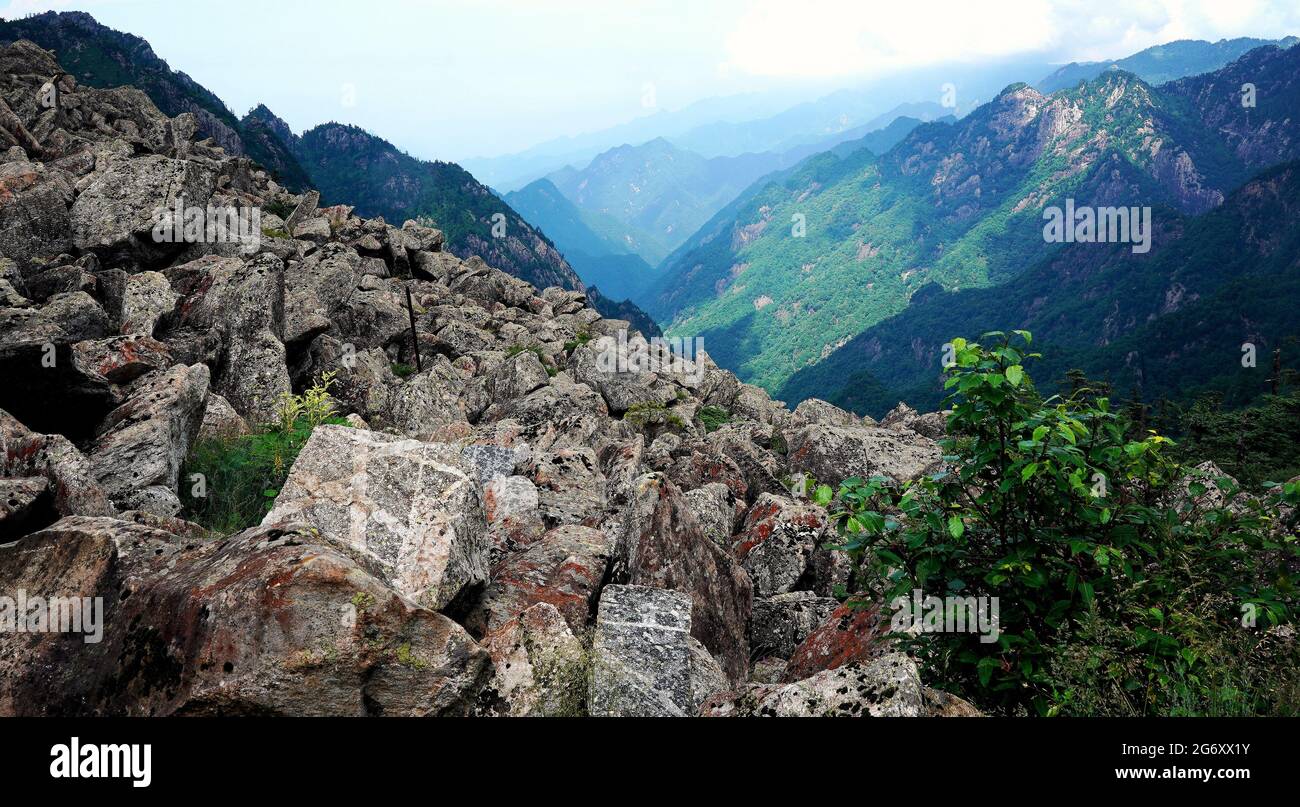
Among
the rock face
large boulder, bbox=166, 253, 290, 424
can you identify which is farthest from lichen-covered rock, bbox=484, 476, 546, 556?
large boulder, bbox=166, 253, 290, 424

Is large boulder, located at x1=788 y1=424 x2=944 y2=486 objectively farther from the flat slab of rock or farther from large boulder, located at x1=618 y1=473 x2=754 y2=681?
the flat slab of rock

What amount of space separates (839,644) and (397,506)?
538 centimetres

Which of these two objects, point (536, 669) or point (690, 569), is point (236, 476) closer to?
point (690, 569)

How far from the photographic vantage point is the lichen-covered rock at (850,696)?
4.99 m

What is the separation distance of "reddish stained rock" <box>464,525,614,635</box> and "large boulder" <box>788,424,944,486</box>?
40.3ft

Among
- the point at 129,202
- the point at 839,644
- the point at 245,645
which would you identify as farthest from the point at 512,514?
the point at 129,202

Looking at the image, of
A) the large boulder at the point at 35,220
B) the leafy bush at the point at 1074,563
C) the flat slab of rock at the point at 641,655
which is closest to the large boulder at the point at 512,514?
the flat slab of rock at the point at 641,655

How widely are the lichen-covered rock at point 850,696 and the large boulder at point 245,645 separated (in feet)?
7.63

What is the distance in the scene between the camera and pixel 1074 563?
17.6ft

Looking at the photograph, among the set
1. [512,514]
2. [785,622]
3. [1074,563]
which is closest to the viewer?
[1074,563]

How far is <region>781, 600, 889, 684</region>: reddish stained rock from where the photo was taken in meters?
7.81

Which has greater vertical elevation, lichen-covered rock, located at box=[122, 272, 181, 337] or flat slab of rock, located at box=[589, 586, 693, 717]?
lichen-covered rock, located at box=[122, 272, 181, 337]
